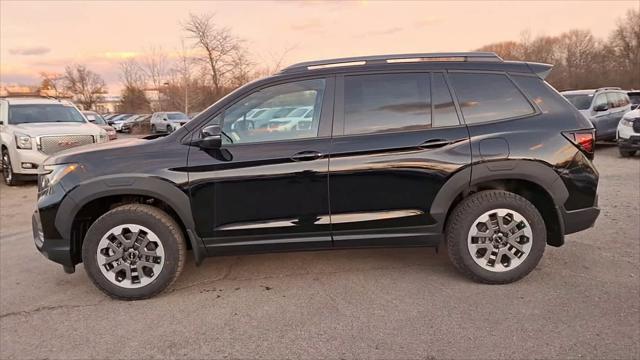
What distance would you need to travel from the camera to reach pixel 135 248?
3.65 m

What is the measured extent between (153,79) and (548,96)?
46177mm

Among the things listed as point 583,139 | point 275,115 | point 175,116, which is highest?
point 175,116

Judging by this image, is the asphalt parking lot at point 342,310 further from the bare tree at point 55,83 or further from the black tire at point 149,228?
the bare tree at point 55,83

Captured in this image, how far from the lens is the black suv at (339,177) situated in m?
3.59

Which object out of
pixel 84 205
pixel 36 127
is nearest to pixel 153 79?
pixel 36 127

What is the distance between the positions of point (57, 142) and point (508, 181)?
8949 mm

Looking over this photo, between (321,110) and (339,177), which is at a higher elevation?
(321,110)

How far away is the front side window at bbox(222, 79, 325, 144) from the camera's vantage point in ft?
12.0

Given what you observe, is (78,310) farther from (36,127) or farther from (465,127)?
(36,127)

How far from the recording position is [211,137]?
3514 mm

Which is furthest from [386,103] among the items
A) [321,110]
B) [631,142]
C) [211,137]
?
[631,142]

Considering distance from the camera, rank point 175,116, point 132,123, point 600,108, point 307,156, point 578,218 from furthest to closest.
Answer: point 132,123, point 175,116, point 600,108, point 578,218, point 307,156

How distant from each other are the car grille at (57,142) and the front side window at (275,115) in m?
7.05

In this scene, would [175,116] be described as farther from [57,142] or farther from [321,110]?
[321,110]
